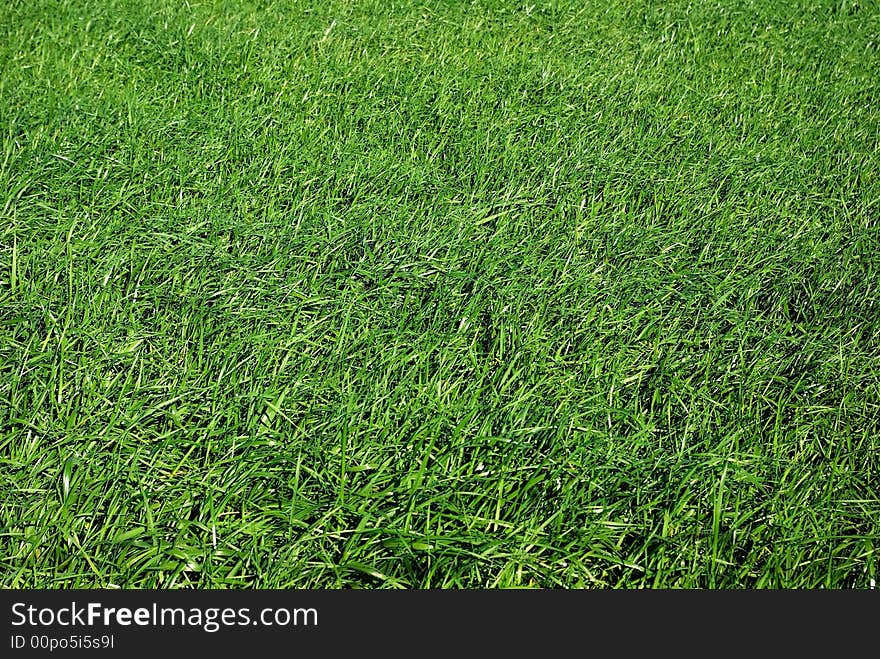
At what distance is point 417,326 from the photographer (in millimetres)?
2785

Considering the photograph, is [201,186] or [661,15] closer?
[201,186]

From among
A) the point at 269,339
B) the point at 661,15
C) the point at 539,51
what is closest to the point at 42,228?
the point at 269,339

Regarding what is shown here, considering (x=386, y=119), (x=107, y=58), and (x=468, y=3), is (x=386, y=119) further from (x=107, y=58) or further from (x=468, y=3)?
(x=468, y=3)

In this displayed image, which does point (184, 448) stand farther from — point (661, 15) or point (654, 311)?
point (661, 15)

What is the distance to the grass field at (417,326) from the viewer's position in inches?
82.5

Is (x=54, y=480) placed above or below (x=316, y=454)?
below

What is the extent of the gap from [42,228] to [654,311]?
2.15m

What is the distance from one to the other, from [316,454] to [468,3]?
4940 mm

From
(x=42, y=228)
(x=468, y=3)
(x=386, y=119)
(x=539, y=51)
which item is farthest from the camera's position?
(x=468, y=3)

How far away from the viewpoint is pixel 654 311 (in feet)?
9.97

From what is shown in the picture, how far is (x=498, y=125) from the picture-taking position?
4.37 m

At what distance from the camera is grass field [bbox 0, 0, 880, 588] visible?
2096 mm

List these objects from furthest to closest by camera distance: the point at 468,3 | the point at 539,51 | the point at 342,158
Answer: the point at 468,3 → the point at 539,51 → the point at 342,158

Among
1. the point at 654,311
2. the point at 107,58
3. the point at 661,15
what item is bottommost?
the point at 107,58
